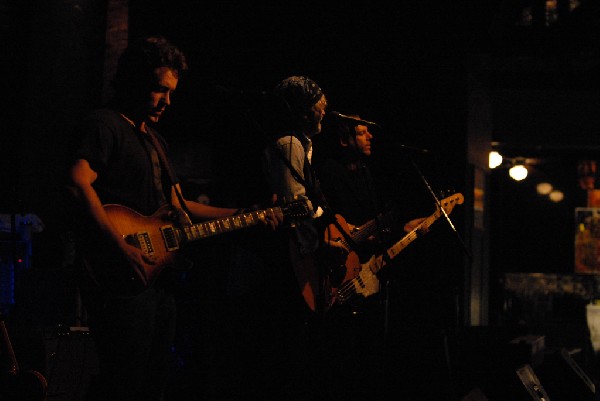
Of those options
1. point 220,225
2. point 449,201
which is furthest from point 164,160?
point 449,201

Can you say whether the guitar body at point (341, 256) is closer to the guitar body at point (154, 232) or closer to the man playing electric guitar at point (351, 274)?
the man playing electric guitar at point (351, 274)

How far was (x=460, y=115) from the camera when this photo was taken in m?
7.34

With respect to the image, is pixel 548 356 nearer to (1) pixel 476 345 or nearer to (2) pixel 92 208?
(1) pixel 476 345

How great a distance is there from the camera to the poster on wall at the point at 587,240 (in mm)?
13758

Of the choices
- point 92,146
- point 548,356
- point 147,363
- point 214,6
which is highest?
point 214,6

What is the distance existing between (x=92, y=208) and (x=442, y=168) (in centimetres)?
511

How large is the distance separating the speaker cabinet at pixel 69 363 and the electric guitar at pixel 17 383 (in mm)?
154

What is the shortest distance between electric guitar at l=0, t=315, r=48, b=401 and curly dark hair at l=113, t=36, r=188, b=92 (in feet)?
4.36

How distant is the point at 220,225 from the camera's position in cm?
340

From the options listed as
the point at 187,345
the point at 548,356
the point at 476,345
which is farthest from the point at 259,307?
the point at 548,356

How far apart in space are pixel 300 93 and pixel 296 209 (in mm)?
781

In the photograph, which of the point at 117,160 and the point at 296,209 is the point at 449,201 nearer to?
the point at 296,209

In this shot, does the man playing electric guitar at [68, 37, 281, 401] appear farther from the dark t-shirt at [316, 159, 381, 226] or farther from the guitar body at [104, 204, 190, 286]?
the dark t-shirt at [316, 159, 381, 226]

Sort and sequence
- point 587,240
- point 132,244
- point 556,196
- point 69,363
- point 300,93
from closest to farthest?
point 132,244 → point 69,363 → point 300,93 → point 587,240 → point 556,196
